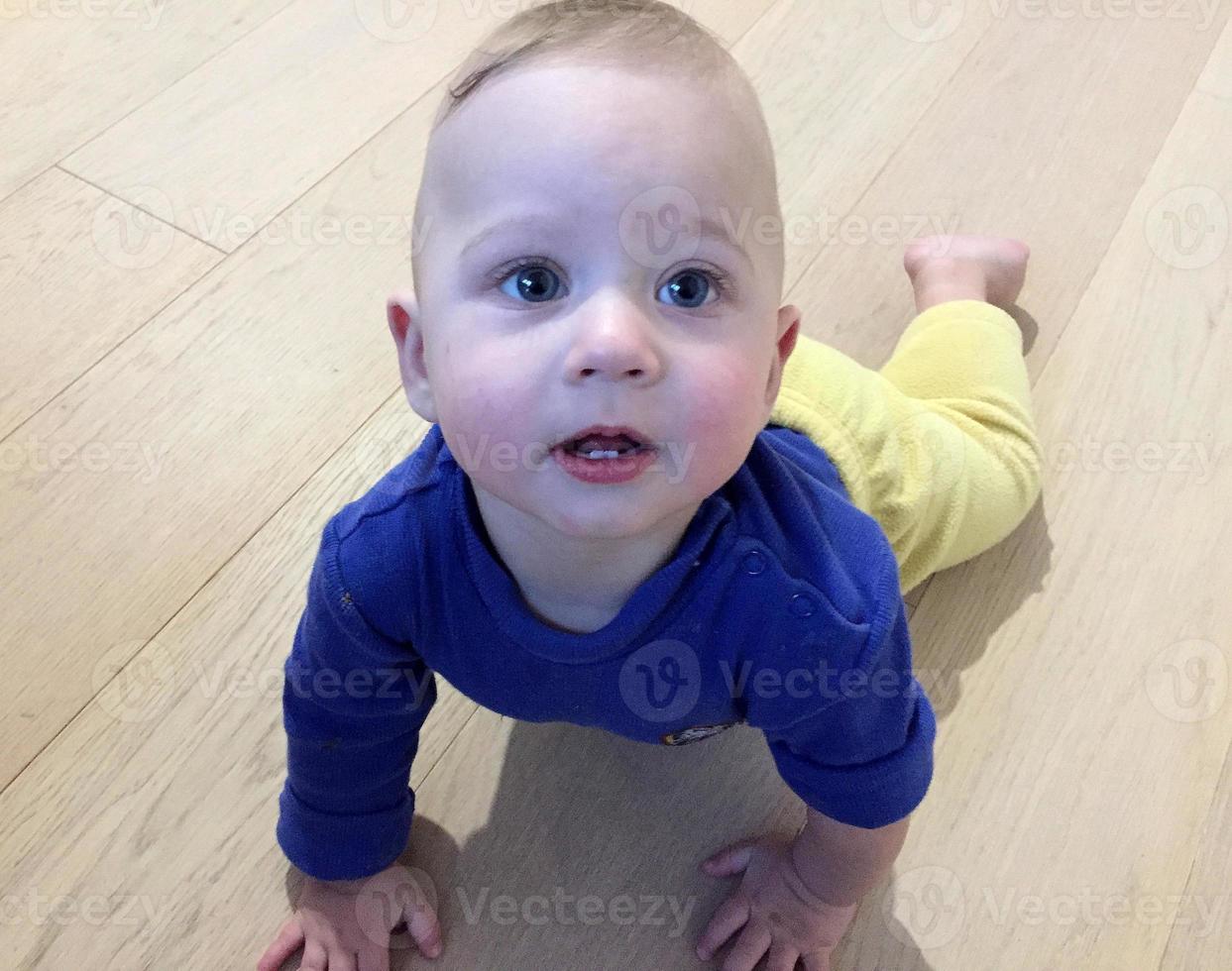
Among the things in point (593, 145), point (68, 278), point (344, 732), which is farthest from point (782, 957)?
point (68, 278)

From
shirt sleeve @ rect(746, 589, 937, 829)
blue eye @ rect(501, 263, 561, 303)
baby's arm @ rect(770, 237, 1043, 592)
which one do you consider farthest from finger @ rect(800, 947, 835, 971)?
blue eye @ rect(501, 263, 561, 303)

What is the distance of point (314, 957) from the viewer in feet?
2.47

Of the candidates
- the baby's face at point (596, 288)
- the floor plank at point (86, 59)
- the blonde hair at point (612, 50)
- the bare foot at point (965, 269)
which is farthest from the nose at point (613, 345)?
the floor plank at point (86, 59)

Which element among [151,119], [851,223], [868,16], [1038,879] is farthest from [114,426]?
[868,16]

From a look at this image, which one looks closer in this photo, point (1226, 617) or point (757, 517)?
point (757, 517)

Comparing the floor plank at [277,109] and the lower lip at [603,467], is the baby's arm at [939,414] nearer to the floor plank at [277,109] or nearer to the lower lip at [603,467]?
the lower lip at [603,467]

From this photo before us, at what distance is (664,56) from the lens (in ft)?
→ 1.64

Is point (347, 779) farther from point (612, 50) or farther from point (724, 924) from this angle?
point (612, 50)

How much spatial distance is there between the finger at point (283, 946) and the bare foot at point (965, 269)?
27.6 inches

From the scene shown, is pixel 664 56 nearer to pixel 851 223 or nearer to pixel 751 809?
pixel 751 809

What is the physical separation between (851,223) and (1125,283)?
0.85 feet

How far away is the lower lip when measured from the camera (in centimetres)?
49

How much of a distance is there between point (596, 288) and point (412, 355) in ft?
0.42

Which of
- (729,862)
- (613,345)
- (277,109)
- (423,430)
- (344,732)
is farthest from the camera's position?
(277,109)
